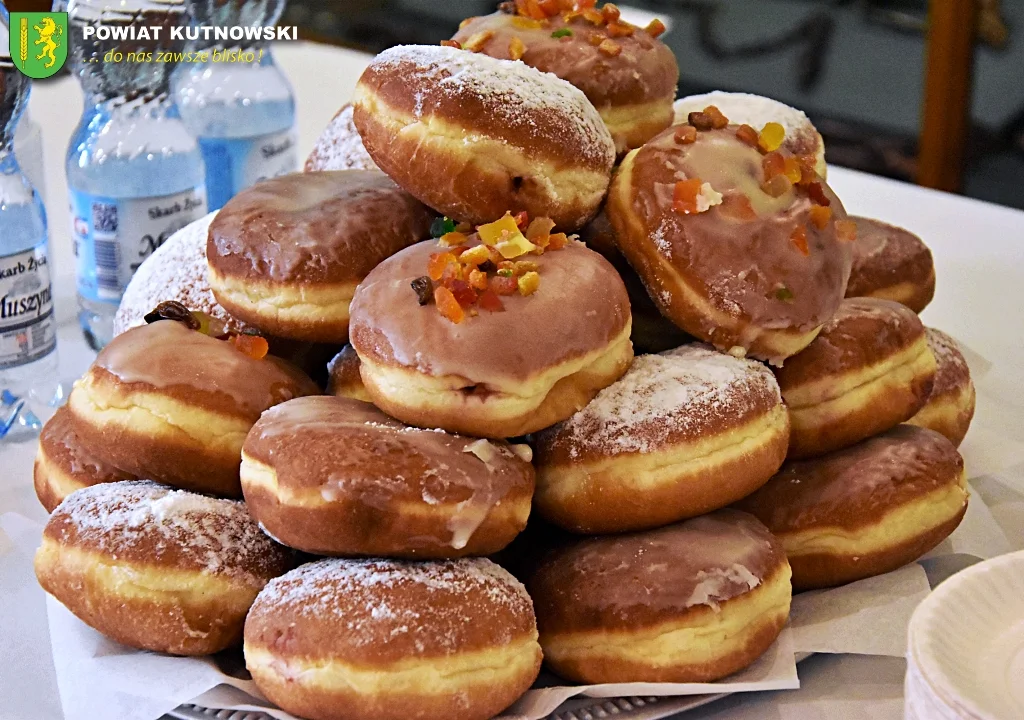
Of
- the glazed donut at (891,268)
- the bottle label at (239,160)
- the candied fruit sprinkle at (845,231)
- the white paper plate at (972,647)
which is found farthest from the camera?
the bottle label at (239,160)

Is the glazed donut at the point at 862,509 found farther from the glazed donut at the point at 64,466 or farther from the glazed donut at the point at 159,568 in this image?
the glazed donut at the point at 64,466

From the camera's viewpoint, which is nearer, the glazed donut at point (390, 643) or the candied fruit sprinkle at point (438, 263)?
the glazed donut at point (390, 643)

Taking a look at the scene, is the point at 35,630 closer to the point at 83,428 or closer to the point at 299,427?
the point at 83,428

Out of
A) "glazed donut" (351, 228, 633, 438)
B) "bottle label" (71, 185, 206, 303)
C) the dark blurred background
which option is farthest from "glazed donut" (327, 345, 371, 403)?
the dark blurred background

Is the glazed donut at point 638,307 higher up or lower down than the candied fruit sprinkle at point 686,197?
lower down

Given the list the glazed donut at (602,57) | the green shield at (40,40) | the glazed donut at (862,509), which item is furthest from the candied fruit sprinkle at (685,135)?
the green shield at (40,40)

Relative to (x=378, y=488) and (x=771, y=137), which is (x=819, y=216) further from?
(x=378, y=488)

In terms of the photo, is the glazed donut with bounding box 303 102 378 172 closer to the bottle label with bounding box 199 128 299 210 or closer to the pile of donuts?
the pile of donuts
